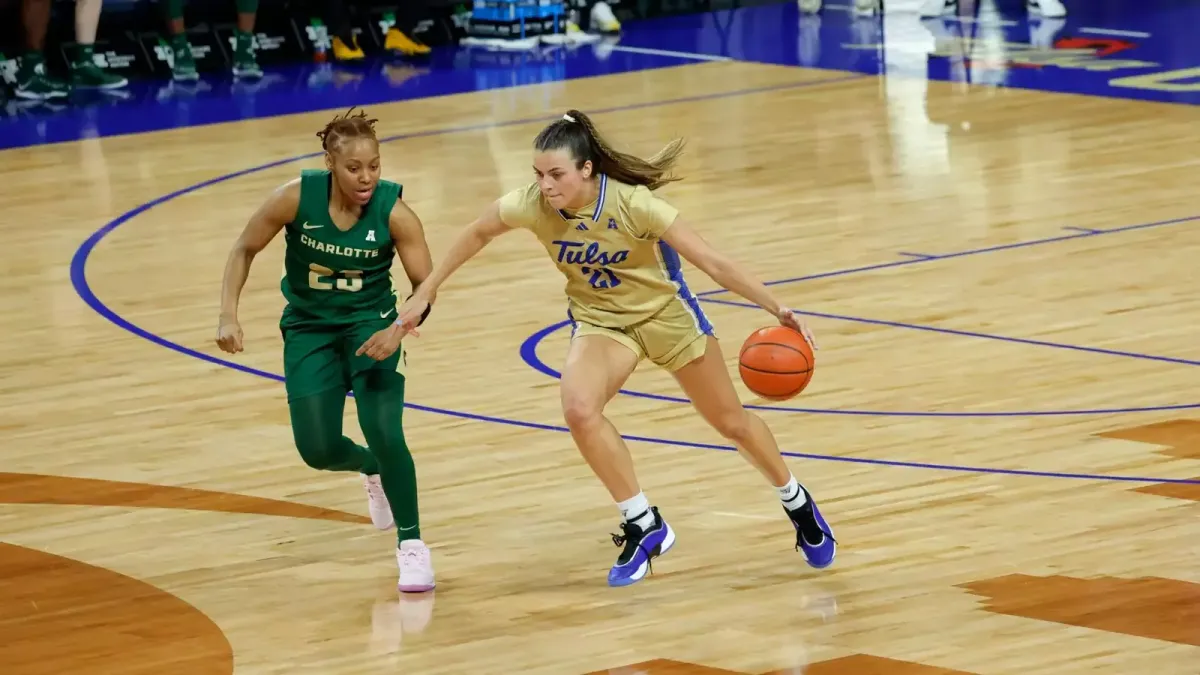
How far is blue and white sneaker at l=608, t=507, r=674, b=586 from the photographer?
6.39 meters

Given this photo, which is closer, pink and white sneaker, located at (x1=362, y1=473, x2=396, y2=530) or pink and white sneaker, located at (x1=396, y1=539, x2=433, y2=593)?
pink and white sneaker, located at (x1=396, y1=539, x2=433, y2=593)

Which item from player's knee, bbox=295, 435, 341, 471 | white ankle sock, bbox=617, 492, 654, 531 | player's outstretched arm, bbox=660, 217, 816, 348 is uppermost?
player's outstretched arm, bbox=660, 217, 816, 348

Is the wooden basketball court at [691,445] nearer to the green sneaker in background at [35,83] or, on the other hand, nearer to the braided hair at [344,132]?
the braided hair at [344,132]

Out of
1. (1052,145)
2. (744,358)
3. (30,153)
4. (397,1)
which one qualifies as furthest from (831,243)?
(397,1)

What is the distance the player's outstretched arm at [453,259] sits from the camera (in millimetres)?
6195

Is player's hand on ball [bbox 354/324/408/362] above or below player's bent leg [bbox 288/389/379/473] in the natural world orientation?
above

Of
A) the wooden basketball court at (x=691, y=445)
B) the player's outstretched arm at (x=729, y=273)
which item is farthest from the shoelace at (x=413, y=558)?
the player's outstretched arm at (x=729, y=273)

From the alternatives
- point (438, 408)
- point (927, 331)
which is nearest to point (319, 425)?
point (438, 408)

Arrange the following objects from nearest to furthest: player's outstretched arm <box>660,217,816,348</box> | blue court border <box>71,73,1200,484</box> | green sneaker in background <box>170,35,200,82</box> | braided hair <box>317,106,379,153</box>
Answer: player's outstretched arm <box>660,217,816,348</box>
braided hair <box>317,106,379,153</box>
blue court border <box>71,73,1200,484</box>
green sneaker in background <box>170,35,200,82</box>

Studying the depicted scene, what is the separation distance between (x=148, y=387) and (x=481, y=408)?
1571 mm

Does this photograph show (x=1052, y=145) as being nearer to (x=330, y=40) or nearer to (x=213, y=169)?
(x=213, y=169)

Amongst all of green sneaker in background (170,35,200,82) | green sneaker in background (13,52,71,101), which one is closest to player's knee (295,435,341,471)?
green sneaker in background (13,52,71,101)

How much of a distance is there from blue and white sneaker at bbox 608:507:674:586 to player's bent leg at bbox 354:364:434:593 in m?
0.58

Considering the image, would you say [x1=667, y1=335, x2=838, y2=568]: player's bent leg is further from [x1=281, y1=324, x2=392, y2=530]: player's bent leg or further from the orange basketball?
[x1=281, y1=324, x2=392, y2=530]: player's bent leg
